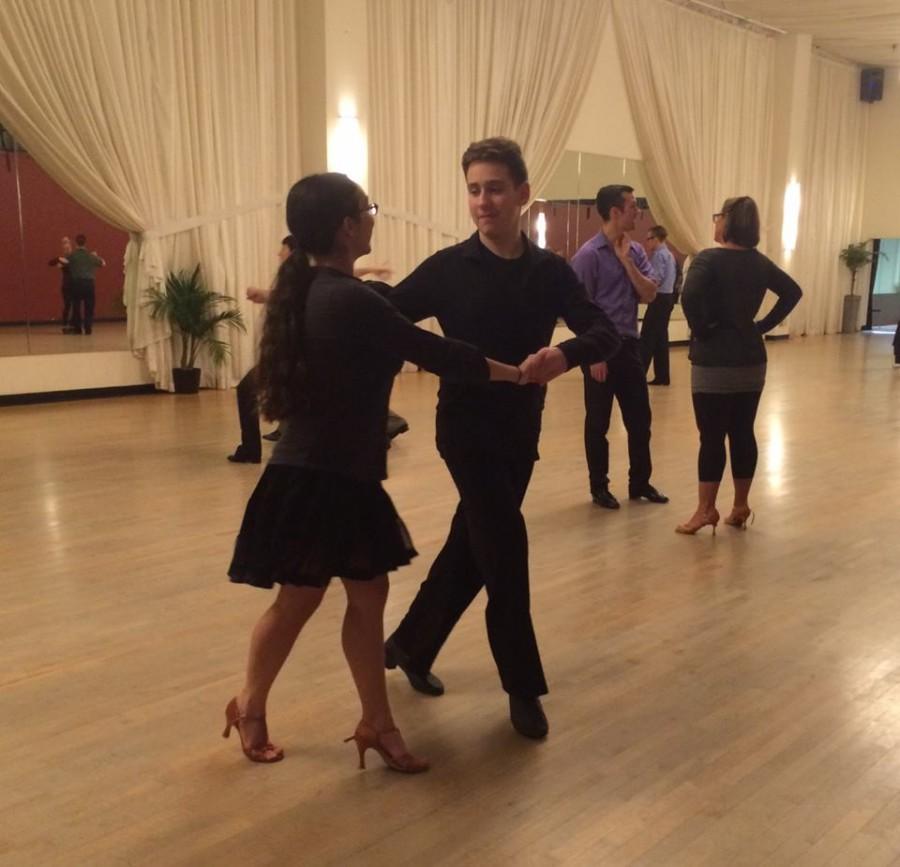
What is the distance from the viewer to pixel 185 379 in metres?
9.11

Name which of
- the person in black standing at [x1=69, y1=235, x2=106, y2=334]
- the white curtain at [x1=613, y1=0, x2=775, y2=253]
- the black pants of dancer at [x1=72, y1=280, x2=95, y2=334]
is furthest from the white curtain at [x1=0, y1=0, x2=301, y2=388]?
the white curtain at [x1=613, y1=0, x2=775, y2=253]

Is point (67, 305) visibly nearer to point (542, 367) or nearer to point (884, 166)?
point (542, 367)

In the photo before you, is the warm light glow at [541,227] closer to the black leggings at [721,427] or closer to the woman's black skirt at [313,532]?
the black leggings at [721,427]

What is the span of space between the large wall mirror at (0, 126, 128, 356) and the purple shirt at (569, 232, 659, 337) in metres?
5.59

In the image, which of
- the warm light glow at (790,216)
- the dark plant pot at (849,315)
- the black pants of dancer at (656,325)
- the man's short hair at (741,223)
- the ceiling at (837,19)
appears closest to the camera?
the man's short hair at (741,223)

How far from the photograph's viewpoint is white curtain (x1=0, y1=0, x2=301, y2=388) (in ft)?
26.2

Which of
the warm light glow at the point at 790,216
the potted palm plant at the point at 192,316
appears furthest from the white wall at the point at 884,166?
the potted palm plant at the point at 192,316

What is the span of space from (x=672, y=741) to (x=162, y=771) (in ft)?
4.09

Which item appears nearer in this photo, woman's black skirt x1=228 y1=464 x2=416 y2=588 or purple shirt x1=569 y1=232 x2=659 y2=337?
woman's black skirt x1=228 y1=464 x2=416 y2=588

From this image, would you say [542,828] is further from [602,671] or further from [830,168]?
[830,168]

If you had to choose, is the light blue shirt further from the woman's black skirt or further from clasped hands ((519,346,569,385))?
the woman's black skirt

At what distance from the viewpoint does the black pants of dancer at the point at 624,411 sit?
5.00 meters

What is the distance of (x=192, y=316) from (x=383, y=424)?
23.6 ft

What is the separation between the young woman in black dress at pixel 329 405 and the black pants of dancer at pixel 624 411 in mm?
A: 2930
